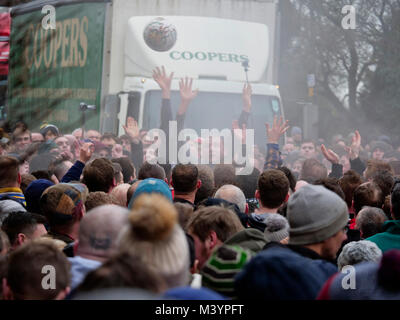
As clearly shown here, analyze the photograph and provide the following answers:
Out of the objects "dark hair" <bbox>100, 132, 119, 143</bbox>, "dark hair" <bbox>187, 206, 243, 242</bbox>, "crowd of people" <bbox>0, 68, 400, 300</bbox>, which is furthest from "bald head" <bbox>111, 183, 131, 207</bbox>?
"dark hair" <bbox>100, 132, 119, 143</bbox>

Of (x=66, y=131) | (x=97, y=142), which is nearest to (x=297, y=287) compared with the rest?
(x=97, y=142)

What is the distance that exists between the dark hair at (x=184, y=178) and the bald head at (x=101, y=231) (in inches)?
86.6

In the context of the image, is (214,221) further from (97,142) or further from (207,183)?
(97,142)

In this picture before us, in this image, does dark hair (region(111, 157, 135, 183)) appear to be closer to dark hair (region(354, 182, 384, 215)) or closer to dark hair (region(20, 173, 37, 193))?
dark hair (region(20, 173, 37, 193))

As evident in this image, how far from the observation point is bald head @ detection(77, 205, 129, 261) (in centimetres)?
300

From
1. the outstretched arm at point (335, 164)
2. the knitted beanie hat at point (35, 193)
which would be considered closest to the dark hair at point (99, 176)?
the knitted beanie hat at point (35, 193)

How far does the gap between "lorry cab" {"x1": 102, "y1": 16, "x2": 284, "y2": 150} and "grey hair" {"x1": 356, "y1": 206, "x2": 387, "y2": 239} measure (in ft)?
17.6

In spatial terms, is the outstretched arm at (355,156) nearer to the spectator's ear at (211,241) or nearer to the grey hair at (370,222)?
the grey hair at (370,222)

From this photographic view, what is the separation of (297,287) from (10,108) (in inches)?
502

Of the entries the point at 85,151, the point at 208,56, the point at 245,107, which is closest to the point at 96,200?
the point at 85,151

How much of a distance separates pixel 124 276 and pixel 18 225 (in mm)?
2533

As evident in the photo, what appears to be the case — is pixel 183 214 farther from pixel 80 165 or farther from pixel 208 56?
pixel 208 56

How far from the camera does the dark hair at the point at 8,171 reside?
5406mm
